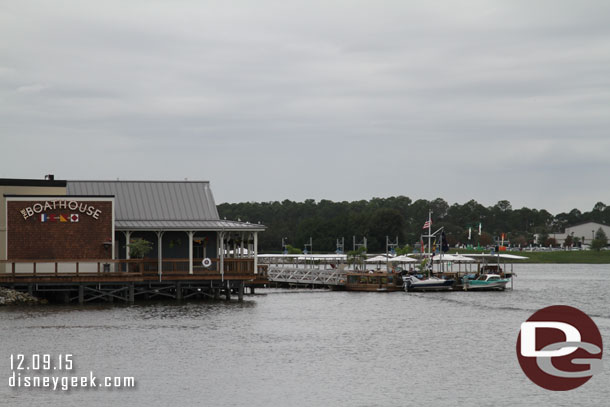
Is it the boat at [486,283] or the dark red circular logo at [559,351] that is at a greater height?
the boat at [486,283]

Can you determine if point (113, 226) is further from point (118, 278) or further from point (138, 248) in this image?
point (118, 278)

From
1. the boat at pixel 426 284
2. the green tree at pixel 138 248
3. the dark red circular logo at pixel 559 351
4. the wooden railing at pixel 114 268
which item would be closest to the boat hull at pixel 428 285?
the boat at pixel 426 284

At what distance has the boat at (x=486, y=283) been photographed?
267 ft

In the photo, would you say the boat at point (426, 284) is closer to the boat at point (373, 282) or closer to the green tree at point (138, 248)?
the boat at point (373, 282)

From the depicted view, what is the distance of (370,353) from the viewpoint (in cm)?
3806

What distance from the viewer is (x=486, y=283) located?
81.6 meters

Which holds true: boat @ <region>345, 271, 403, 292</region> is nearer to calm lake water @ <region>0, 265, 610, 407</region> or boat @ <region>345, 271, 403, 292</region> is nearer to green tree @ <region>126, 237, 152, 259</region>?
calm lake water @ <region>0, 265, 610, 407</region>

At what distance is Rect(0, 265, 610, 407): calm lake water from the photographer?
1133 inches

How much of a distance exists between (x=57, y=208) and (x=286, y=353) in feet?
75.1

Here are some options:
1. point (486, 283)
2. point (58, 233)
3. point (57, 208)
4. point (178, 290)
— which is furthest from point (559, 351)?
point (486, 283)

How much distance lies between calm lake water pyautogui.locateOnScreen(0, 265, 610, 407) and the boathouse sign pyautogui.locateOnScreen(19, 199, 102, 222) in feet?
18.3

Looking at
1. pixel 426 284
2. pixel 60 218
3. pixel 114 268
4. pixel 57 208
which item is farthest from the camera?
pixel 426 284

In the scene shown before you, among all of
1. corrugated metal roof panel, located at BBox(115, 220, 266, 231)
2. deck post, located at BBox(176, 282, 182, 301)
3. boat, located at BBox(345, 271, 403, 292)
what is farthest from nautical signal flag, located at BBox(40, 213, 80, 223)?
boat, located at BBox(345, 271, 403, 292)

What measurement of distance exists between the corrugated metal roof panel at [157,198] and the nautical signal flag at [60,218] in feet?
17.9
